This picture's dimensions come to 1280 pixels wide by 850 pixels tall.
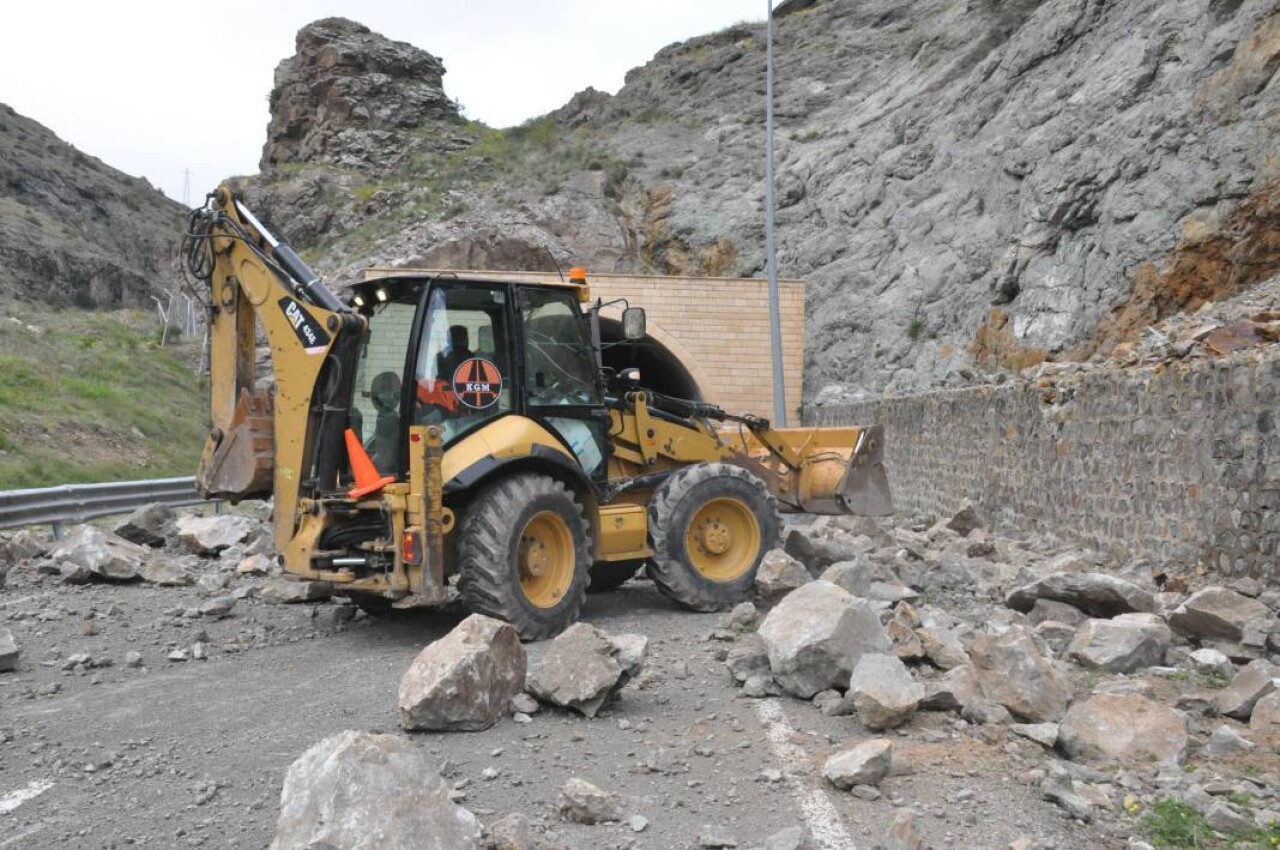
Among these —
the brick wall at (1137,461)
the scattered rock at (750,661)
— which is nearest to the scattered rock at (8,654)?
the scattered rock at (750,661)

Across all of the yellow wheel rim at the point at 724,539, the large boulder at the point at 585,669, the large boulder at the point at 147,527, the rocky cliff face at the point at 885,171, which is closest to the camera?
the large boulder at the point at 585,669

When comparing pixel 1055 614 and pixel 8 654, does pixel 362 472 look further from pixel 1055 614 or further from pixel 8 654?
pixel 1055 614

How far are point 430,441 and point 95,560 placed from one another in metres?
4.32

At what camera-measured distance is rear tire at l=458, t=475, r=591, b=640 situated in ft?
21.7

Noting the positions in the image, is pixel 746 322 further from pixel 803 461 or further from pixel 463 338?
pixel 463 338

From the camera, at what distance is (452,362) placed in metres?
7.04

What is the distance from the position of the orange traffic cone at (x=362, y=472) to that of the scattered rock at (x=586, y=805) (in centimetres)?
327

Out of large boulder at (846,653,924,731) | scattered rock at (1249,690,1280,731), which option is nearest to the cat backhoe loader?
large boulder at (846,653,924,731)

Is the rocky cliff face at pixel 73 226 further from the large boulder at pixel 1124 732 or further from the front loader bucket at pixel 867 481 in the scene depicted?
the large boulder at pixel 1124 732

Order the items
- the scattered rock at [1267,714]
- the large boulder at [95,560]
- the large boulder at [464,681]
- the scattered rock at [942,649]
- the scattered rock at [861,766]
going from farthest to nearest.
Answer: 1. the large boulder at [95,560]
2. the scattered rock at [942,649]
3. the large boulder at [464,681]
4. the scattered rock at [1267,714]
5. the scattered rock at [861,766]

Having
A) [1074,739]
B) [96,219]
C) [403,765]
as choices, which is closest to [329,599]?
[403,765]

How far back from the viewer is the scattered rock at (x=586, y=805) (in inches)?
152

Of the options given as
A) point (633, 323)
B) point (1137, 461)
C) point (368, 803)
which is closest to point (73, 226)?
point (633, 323)

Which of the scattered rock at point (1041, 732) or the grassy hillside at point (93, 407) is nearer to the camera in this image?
the scattered rock at point (1041, 732)
